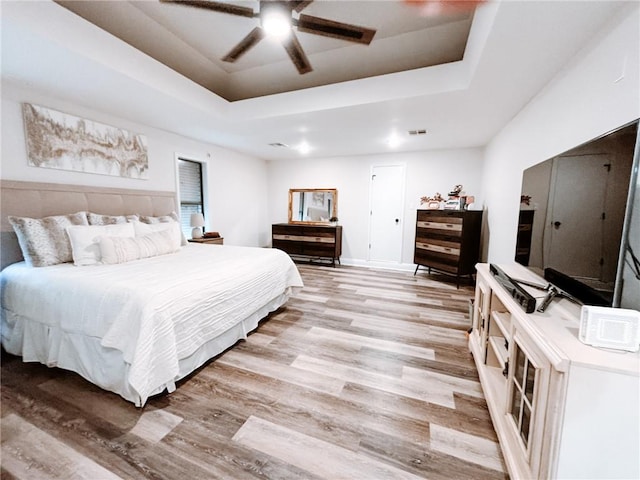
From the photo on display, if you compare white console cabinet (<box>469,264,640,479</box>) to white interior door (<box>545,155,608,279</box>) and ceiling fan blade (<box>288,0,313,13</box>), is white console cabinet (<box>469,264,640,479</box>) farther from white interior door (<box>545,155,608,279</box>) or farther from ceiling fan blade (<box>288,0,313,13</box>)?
ceiling fan blade (<box>288,0,313,13</box>)

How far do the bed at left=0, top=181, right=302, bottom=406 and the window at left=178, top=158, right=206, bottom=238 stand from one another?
5.10ft

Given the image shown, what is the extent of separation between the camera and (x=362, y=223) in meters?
5.32

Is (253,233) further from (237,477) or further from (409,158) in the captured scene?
(237,477)

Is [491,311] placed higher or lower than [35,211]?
lower

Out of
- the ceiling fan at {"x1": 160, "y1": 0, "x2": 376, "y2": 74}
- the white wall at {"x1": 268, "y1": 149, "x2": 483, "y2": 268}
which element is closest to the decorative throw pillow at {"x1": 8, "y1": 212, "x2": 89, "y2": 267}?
the ceiling fan at {"x1": 160, "y1": 0, "x2": 376, "y2": 74}

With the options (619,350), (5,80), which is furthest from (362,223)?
(5,80)

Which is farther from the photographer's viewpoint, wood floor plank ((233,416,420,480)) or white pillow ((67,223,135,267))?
white pillow ((67,223,135,267))

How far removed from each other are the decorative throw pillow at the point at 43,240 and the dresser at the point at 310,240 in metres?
3.51

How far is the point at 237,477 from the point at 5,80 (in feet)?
11.6

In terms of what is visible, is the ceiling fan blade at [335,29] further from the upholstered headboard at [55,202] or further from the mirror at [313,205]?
the mirror at [313,205]

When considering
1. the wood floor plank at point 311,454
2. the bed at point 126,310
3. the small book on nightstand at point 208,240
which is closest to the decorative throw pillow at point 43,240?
the bed at point 126,310

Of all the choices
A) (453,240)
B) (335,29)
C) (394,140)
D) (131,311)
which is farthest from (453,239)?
(131,311)

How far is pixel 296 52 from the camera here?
193 cm

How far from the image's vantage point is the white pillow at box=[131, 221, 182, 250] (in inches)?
109
